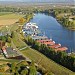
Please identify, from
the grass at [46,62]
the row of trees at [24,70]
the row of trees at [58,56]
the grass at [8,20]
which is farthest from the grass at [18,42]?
the grass at [8,20]

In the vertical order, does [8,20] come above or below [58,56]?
below

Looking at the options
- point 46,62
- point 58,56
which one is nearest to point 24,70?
point 46,62

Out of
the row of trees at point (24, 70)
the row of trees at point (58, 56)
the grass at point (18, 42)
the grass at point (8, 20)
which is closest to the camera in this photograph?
the row of trees at point (24, 70)

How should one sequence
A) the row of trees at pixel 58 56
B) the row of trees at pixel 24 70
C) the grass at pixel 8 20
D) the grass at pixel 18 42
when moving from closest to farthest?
the row of trees at pixel 24 70, the row of trees at pixel 58 56, the grass at pixel 18 42, the grass at pixel 8 20

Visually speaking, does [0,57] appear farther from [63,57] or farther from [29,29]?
[29,29]

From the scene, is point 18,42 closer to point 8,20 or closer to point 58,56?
point 58,56

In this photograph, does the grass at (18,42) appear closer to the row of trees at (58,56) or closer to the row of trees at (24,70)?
the row of trees at (58,56)

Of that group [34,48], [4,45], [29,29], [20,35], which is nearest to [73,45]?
[34,48]

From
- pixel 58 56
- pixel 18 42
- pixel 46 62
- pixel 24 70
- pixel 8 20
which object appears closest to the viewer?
pixel 24 70

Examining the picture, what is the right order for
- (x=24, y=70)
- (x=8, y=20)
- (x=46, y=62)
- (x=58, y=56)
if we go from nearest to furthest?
(x=24, y=70), (x=46, y=62), (x=58, y=56), (x=8, y=20)
